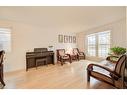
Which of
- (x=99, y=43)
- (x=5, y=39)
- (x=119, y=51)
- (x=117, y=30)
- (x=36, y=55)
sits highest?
Answer: (x=117, y=30)

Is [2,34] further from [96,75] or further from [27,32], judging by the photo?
[96,75]

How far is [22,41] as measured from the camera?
4.84 m

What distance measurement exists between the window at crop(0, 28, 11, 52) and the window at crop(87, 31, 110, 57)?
4.40m

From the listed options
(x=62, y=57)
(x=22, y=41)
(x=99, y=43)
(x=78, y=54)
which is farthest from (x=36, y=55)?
(x=99, y=43)

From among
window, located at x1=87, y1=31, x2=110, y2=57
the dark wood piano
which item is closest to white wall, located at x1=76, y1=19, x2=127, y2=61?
window, located at x1=87, y1=31, x2=110, y2=57

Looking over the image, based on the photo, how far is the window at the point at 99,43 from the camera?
6.23 metres

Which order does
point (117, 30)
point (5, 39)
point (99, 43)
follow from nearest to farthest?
point (5, 39)
point (117, 30)
point (99, 43)

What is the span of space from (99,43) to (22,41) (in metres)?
3.96

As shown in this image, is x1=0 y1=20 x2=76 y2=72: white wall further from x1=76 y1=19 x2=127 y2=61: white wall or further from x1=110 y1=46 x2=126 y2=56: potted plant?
x1=110 y1=46 x2=126 y2=56: potted plant

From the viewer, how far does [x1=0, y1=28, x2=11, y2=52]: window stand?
4.30m

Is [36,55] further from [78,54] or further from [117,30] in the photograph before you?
[117,30]

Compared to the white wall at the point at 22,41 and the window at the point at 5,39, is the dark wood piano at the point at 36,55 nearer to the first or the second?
the white wall at the point at 22,41

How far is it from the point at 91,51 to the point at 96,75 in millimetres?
4404

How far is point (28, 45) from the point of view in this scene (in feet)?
16.7
